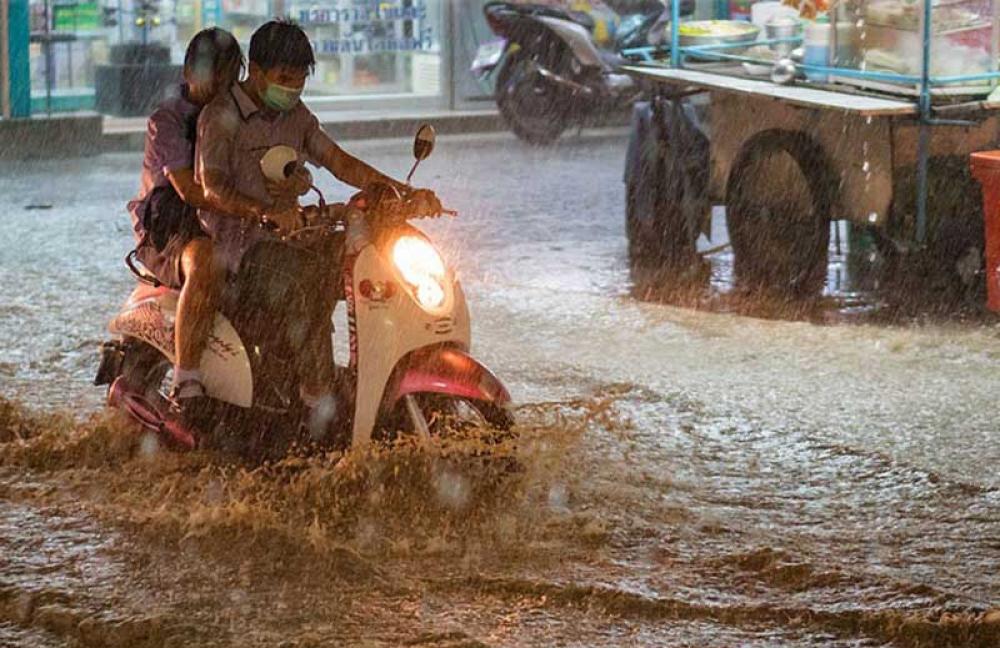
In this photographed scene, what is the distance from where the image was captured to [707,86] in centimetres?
952

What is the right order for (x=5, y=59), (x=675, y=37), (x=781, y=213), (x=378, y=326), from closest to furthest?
1. (x=378, y=326)
2. (x=781, y=213)
3. (x=675, y=37)
4. (x=5, y=59)

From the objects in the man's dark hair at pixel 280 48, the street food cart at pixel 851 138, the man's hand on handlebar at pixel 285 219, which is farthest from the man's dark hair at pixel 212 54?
the street food cart at pixel 851 138

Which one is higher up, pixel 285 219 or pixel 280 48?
pixel 280 48

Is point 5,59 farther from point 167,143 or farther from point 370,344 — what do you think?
point 370,344

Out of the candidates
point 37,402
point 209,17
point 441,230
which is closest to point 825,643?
point 37,402

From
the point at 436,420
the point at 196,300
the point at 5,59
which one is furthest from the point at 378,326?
the point at 5,59

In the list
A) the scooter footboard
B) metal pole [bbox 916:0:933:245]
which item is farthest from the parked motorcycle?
the scooter footboard

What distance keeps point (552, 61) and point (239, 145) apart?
36.9 feet

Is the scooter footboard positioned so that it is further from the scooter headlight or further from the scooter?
the scooter headlight

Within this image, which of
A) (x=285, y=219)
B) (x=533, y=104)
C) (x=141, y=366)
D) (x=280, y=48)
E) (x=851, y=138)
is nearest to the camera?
(x=285, y=219)

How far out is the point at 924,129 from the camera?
848cm

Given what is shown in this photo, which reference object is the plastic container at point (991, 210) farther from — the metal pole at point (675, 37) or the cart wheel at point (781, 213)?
the metal pole at point (675, 37)

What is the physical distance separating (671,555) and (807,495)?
80 cm

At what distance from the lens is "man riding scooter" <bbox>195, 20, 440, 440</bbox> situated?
552 centimetres
